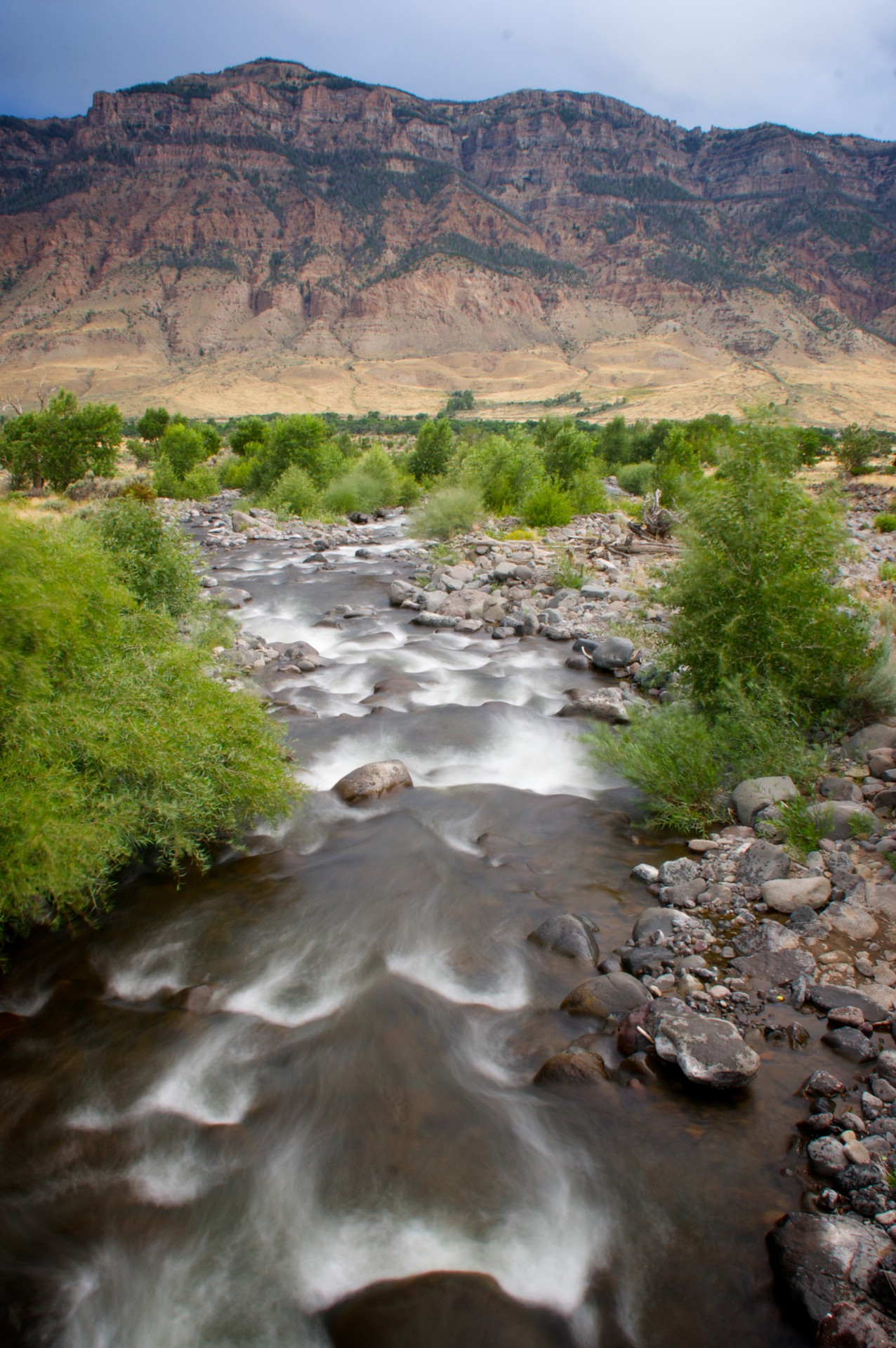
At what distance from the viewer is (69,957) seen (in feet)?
18.6

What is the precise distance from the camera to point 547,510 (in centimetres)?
2355

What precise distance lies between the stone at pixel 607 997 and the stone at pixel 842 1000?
1069 millimetres

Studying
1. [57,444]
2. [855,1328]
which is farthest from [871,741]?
[57,444]

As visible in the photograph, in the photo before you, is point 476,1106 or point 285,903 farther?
point 285,903

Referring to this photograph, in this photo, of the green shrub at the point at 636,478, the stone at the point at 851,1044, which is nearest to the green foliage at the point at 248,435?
the green shrub at the point at 636,478

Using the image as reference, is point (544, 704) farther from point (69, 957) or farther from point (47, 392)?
point (47, 392)

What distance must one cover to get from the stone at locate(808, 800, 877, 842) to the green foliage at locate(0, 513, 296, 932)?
484 centimetres

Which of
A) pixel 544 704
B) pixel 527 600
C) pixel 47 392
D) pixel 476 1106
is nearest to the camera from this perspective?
pixel 476 1106

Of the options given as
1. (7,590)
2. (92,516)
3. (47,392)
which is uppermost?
(7,590)

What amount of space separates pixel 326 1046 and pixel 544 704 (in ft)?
21.8

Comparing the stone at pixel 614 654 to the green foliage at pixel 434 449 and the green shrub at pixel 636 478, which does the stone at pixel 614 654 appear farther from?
the green foliage at pixel 434 449

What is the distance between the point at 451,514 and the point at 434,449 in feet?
37.2

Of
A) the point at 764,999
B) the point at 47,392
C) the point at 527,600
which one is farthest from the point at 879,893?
the point at 47,392

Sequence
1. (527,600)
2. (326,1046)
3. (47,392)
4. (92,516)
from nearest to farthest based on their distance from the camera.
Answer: (326,1046), (92,516), (527,600), (47,392)
